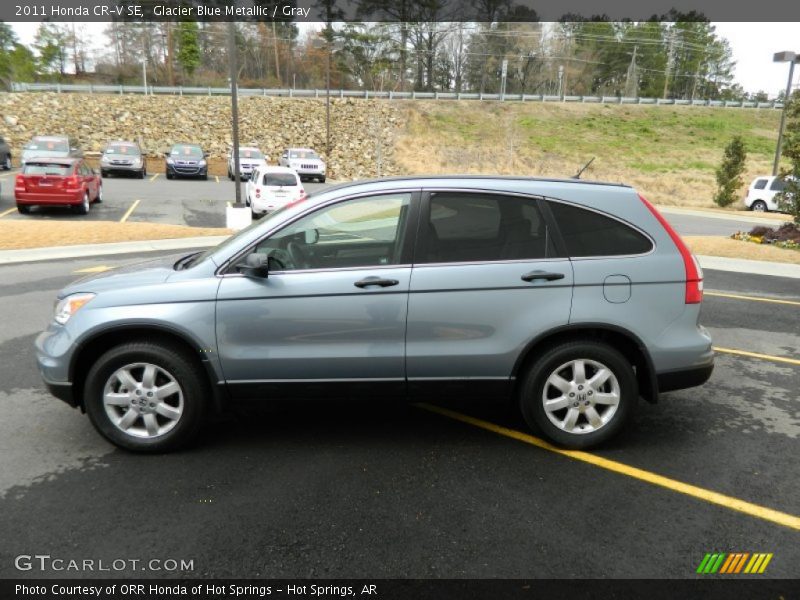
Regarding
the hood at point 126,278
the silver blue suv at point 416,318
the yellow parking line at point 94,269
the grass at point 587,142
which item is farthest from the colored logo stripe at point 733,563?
the grass at point 587,142

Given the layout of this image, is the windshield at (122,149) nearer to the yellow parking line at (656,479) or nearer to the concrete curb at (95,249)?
the concrete curb at (95,249)

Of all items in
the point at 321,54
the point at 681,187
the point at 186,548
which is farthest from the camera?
the point at 321,54

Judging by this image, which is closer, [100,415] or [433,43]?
[100,415]

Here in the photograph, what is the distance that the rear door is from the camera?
3.89 m

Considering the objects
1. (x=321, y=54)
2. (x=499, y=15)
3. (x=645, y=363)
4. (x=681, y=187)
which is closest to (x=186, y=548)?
(x=645, y=363)

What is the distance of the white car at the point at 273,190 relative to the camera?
17562 millimetres

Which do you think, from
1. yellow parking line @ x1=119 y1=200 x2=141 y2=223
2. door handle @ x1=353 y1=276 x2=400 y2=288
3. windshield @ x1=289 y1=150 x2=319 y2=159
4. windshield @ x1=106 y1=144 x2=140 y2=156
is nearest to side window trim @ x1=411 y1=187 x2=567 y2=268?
door handle @ x1=353 y1=276 x2=400 y2=288

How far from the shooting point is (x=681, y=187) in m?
40.7

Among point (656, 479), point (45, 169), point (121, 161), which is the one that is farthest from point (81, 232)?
point (121, 161)

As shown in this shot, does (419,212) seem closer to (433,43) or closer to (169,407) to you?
(169,407)

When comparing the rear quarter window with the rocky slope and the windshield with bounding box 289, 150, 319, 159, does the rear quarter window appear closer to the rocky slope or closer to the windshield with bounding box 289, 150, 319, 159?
the windshield with bounding box 289, 150, 319, 159

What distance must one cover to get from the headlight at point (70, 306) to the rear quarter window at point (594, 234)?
3091 mm

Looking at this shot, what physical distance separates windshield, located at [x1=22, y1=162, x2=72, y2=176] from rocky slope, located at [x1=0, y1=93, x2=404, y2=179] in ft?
86.4

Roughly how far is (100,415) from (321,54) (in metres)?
77.6
